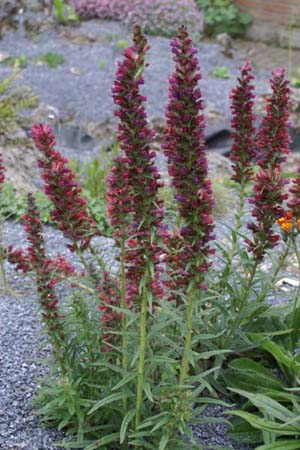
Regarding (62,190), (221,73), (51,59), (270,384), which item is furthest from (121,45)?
(62,190)

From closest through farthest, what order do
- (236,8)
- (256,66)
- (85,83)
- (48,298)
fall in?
(48,298) → (85,83) → (256,66) → (236,8)

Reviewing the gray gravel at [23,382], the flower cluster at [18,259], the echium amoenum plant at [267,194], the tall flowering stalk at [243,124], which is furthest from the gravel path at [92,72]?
the echium amoenum plant at [267,194]

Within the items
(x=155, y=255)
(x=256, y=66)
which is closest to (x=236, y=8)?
(x=256, y=66)

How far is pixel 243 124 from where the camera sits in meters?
2.97

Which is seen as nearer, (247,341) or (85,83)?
(247,341)

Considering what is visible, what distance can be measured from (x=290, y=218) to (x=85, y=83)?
24.6 feet

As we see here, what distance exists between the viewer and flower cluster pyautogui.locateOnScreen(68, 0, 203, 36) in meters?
12.8

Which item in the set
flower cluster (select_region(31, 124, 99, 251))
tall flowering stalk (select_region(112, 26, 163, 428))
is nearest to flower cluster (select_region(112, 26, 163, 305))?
tall flowering stalk (select_region(112, 26, 163, 428))

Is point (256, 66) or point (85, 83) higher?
point (85, 83)

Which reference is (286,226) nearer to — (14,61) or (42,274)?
(42,274)

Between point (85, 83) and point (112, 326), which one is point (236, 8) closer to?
point (85, 83)

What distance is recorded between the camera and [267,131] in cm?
306

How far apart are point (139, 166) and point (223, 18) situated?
1281 cm

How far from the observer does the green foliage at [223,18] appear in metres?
14.3
